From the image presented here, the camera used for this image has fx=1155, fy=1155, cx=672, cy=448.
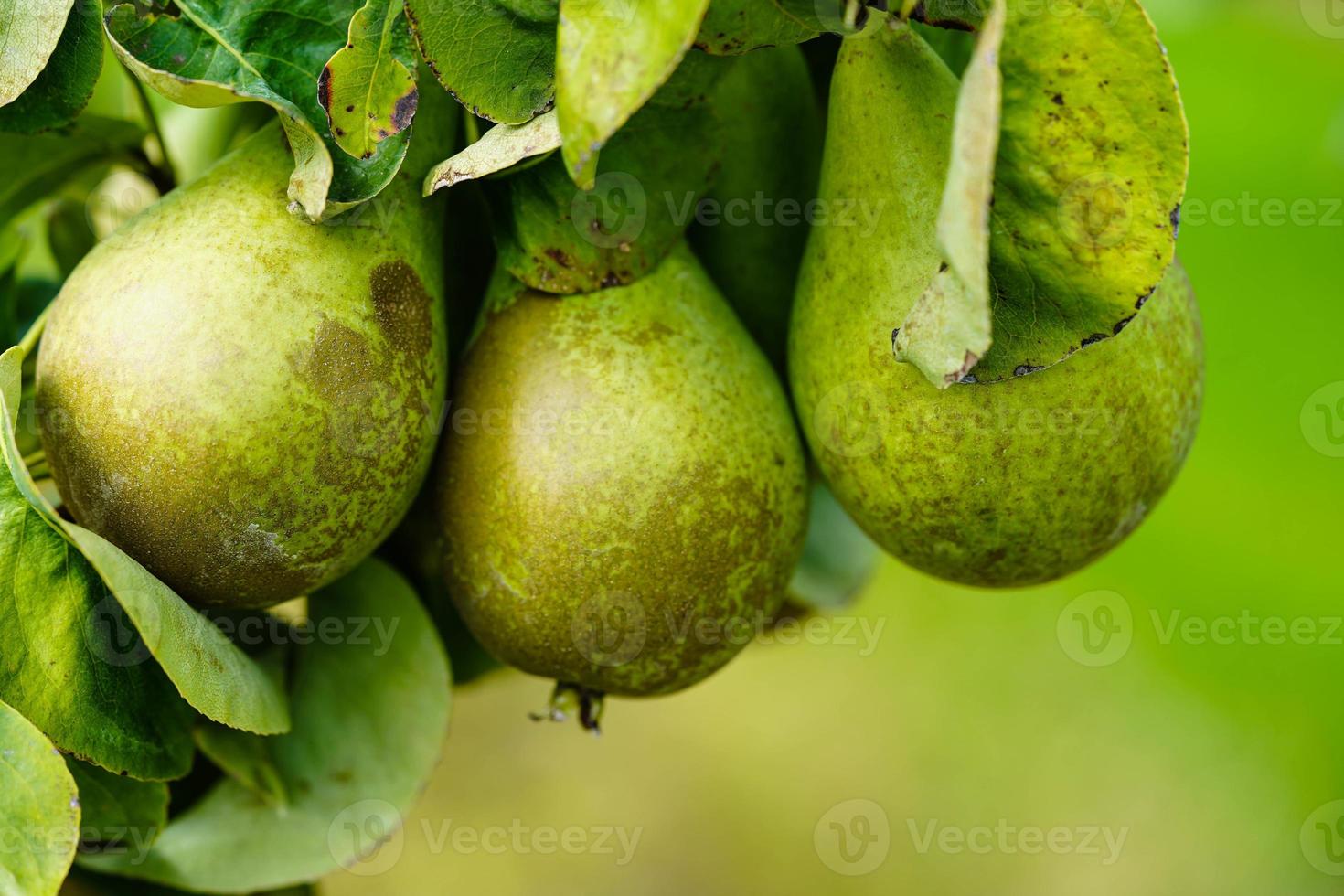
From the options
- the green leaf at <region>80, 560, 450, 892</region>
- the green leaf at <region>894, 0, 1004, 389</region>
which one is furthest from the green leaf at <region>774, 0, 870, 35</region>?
the green leaf at <region>80, 560, 450, 892</region>

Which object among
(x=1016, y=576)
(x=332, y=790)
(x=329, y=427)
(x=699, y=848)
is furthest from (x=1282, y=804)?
(x=329, y=427)

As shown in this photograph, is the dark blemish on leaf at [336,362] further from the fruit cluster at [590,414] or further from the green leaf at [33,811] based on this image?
the green leaf at [33,811]

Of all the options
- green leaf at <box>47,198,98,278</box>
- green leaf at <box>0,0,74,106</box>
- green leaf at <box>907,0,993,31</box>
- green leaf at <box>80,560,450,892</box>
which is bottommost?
green leaf at <box>80,560,450,892</box>

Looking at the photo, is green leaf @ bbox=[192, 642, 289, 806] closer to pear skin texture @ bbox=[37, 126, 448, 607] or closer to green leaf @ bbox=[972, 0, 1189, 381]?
pear skin texture @ bbox=[37, 126, 448, 607]

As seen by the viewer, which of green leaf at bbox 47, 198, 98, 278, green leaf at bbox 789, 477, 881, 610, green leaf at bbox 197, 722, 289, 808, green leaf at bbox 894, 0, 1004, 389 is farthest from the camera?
green leaf at bbox 789, 477, 881, 610

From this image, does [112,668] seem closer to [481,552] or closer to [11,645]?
[11,645]

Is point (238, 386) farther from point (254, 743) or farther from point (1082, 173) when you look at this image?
point (1082, 173)

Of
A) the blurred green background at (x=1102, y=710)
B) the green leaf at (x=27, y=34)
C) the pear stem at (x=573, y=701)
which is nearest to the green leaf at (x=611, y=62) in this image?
the green leaf at (x=27, y=34)
